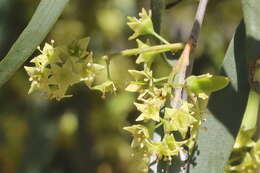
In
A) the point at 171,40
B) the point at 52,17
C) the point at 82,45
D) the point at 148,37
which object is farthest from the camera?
the point at 171,40

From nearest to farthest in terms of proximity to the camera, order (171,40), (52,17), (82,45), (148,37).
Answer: (52,17), (82,45), (148,37), (171,40)

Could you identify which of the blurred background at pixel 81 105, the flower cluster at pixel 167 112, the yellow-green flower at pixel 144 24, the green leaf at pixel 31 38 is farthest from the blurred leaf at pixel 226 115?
the blurred background at pixel 81 105

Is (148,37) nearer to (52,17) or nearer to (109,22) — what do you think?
(52,17)

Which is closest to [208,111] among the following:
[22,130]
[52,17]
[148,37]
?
[148,37]

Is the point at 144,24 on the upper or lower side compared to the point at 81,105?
upper

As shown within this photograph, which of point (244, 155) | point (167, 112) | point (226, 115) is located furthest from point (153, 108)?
point (244, 155)

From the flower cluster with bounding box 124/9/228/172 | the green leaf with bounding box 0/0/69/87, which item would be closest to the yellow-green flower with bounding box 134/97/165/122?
the flower cluster with bounding box 124/9/228/172

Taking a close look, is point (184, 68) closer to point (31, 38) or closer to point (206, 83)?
point (206, 83)

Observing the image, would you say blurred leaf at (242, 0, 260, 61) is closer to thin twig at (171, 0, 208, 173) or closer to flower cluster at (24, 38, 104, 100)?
thin twig at (171, 0, 208, 173)
